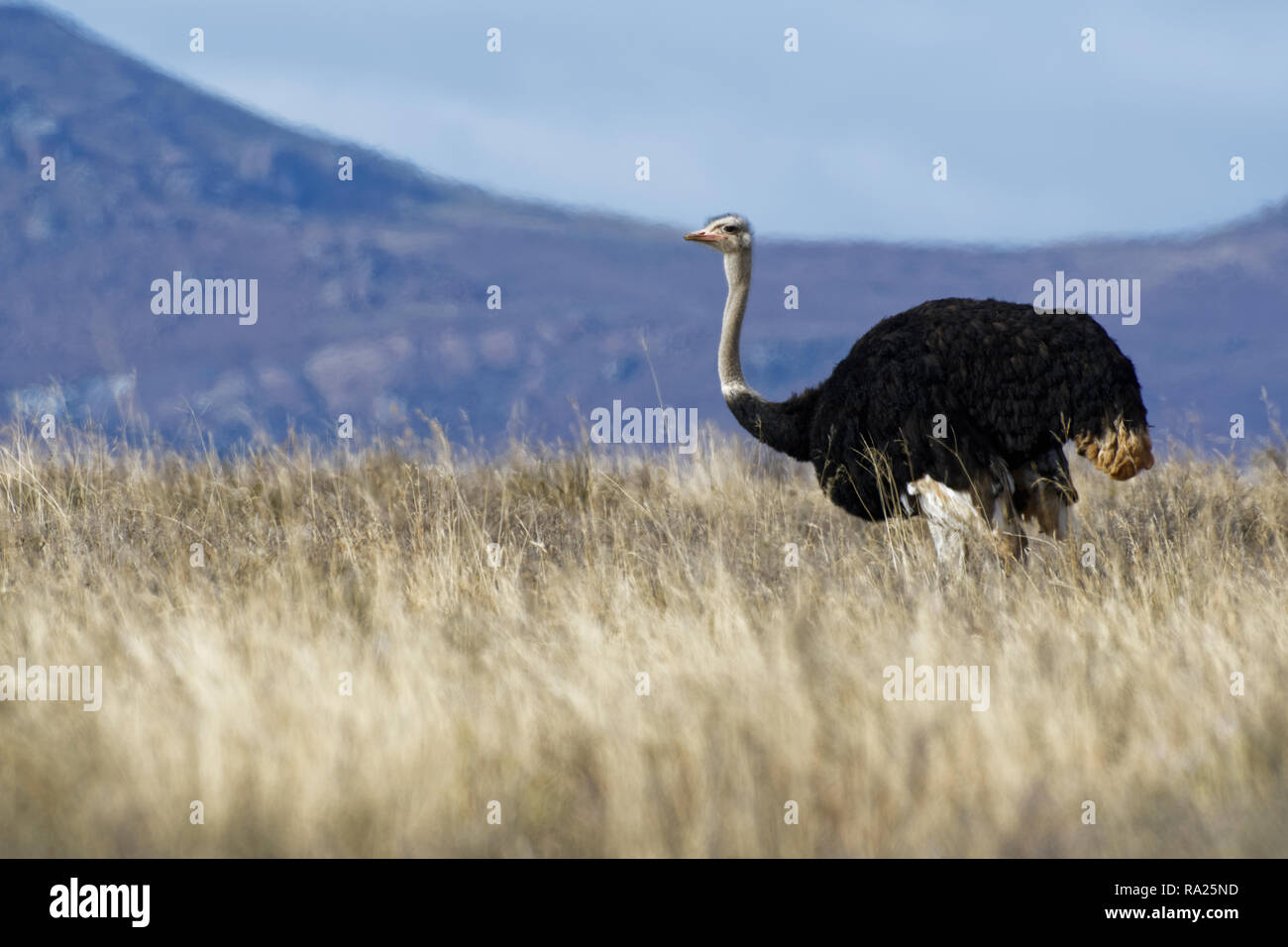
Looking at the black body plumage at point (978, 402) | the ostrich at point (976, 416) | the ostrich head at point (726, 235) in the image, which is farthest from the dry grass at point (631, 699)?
the ostrich head at point (726, 235)

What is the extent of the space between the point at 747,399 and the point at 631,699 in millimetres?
3980

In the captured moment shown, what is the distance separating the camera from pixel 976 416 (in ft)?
23.4

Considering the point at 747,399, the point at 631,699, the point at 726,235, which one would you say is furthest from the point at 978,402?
the point at 631,699

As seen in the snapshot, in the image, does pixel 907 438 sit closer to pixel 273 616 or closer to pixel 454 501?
pixel 273 616

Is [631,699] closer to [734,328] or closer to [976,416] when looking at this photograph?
[976,416]

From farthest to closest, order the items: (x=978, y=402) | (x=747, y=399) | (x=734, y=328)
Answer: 1. (x=734, y=328)
2. (x=747, y=399)
3. (x=978, y=402)

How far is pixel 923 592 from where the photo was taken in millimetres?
6301

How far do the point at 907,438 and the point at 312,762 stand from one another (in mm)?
3784

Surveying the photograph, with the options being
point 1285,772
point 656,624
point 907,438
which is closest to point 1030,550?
point 907,438

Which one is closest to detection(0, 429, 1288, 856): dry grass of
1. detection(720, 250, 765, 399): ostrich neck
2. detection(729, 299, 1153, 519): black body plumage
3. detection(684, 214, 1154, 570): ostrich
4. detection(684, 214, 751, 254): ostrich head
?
detection(684, 214, 1154, 570): ostrich

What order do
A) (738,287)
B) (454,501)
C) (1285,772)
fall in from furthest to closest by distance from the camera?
1. (454,501)
2. (738,287)
3. (1285,772)

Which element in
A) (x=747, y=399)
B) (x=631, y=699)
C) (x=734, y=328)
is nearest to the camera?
(x=631, y=699)

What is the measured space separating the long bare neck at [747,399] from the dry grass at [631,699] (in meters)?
0.58

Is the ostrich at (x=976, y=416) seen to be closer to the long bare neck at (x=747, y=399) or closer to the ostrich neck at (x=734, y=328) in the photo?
the long bare neck at (x=747, y=399)
